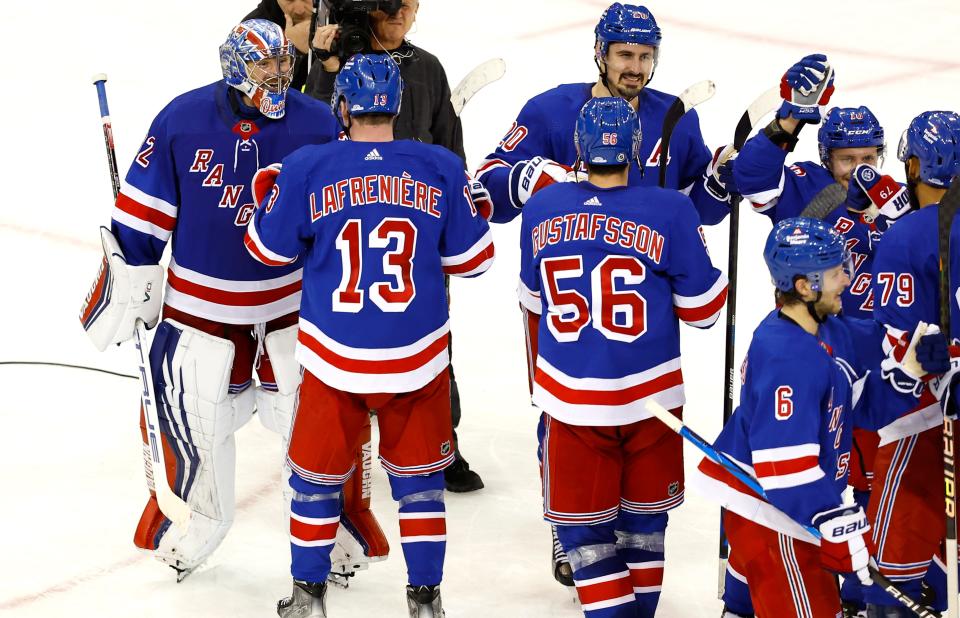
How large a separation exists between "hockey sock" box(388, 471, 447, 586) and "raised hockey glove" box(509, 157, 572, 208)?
79 cm

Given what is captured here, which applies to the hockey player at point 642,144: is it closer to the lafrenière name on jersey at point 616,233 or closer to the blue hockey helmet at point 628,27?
the blue hockey helmet at point 628,27

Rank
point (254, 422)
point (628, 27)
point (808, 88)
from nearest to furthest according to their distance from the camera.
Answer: point (808, 88) < point (628, 27) < point (254, 422)

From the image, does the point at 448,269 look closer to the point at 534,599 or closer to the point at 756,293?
the point at 534,599

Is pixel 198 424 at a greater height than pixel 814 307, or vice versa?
pixel 814 307

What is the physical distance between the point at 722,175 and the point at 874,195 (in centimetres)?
42

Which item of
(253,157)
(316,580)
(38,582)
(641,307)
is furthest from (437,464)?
(38,582)

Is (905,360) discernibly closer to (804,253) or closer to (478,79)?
(804,253)

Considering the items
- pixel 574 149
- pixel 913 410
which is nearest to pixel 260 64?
pixel 574 149

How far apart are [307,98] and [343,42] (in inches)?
22.4

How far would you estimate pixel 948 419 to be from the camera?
3301 millimetres

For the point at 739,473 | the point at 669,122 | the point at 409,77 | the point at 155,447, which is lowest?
the point at 155,447

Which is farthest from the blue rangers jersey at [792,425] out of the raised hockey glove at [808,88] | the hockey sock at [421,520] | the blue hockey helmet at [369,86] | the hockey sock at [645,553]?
the blue hockey helmet at [369,86]

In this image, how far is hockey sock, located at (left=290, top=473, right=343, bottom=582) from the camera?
374 cm

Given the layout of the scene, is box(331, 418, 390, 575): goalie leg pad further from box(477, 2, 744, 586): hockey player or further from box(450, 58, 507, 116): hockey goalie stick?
box(450, 58, 507, 116): hockey goalie stick
